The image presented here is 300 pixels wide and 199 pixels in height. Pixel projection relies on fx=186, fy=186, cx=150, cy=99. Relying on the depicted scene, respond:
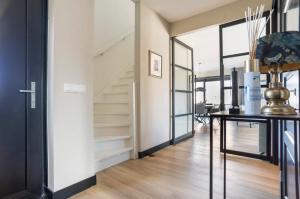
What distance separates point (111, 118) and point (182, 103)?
1.83m

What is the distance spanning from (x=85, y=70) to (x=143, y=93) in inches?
49.1

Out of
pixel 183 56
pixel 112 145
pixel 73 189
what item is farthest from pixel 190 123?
pixel 73 189

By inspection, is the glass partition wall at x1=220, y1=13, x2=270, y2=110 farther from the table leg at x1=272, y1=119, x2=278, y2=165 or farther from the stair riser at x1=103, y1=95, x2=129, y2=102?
the stair riser at x1=103, y1=95, x2=129, y2=102

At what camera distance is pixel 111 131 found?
2965mm

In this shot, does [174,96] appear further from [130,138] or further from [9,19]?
[9,19]

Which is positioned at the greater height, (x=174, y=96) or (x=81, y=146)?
(x=174, y=96)

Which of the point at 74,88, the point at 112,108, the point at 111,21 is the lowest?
the point at 112,108

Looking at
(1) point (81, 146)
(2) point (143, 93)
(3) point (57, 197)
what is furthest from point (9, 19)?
(2) point (143, 93)

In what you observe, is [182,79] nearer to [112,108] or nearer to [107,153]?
[112,108]

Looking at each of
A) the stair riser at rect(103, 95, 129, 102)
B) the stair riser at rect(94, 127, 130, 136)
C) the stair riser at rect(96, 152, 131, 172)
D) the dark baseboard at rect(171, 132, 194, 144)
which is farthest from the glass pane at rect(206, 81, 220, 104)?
the stair riser at rect(96, 152, 131, 172)

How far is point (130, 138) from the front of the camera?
300 cm

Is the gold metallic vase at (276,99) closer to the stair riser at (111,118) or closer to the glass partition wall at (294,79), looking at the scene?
the glass partition wall at (294,79)

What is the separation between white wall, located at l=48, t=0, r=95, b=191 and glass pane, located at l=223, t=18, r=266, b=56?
2.41m

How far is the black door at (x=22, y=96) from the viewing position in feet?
5.03
